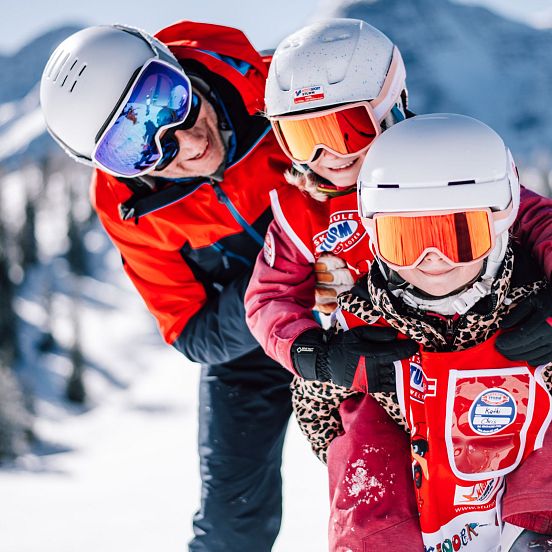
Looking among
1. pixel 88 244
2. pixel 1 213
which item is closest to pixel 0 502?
pixel 1 213

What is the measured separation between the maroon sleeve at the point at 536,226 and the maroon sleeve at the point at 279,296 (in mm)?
785

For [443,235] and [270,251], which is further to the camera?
[270,251]

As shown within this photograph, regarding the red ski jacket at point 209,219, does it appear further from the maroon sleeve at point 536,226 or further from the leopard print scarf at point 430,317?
the maroon sleeve at point 536,226

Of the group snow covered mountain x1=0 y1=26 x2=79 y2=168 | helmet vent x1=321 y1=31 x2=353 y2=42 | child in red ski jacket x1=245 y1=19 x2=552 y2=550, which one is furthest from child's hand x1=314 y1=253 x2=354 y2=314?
snow covered mountain x1=0 y1=26 x2=79 y2=168

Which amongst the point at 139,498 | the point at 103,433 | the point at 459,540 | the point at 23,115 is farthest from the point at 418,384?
the point at 23,115

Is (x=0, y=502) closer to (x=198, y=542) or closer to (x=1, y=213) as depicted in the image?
(x=198, y=542)

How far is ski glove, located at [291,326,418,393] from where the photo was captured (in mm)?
2326

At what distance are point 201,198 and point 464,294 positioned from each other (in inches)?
64.9

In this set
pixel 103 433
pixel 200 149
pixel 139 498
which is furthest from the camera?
pixel 103 433

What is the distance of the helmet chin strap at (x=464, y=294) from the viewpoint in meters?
2.18

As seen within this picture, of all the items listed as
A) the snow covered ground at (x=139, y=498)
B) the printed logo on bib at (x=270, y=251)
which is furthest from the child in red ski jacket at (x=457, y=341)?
the snow covered ground at (x=139, y=498)

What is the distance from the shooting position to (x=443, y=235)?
2109 millimetres

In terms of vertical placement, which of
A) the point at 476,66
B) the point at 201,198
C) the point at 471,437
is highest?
the point at 201,198

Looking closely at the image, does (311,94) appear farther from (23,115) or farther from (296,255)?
(23,115)
